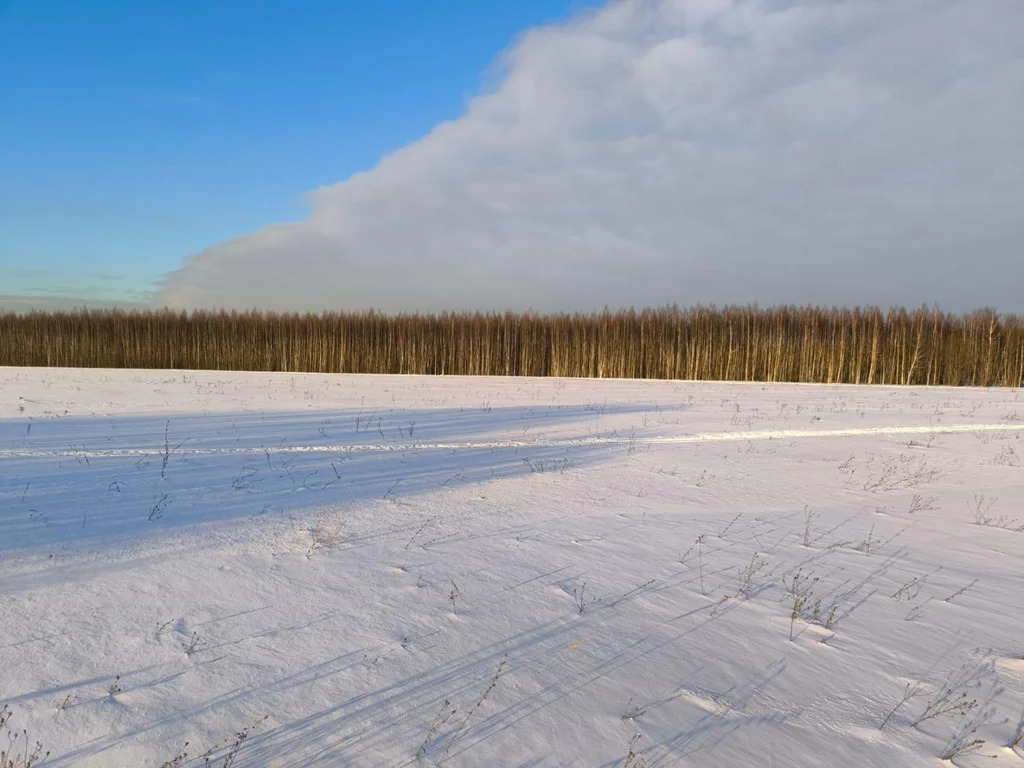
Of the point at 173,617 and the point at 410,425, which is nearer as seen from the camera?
the point at 173,617

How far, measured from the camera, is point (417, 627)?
2.71 meters

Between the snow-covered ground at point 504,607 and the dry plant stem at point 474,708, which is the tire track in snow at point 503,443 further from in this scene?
the dry plant stem at point 474,708

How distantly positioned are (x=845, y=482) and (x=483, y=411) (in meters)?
6.22

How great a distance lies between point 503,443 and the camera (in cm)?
761

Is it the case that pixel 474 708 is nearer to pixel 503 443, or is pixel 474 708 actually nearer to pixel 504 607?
pixel 504 607

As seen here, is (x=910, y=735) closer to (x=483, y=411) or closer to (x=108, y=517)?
(x=108, y=517)

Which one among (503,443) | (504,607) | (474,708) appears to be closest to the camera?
(474,708)

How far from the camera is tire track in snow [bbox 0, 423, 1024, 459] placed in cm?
629

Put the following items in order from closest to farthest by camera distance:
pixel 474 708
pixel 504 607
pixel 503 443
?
pixel 474 708 → pixel 504 607 → pixel 503 443

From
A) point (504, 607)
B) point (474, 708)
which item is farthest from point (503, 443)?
point (474, 708)

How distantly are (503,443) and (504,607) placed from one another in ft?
15.3

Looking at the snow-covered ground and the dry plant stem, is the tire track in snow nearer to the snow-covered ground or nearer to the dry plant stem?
the snow-covered ground

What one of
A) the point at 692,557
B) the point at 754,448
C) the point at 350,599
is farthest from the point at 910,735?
the point at 754,448

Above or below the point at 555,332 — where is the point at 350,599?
below
